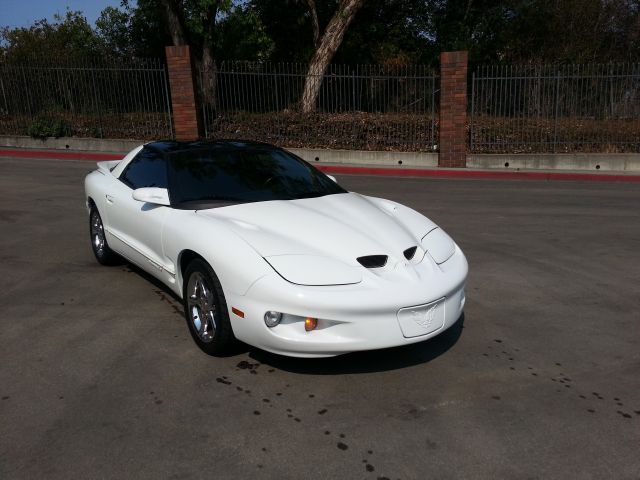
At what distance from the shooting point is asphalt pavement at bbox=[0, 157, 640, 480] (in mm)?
2936

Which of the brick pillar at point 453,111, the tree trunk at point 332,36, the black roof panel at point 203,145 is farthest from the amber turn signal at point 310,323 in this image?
the tree trunk at point 332,36

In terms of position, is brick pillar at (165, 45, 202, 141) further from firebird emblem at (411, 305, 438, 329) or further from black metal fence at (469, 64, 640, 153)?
firebird emblem at (411, 305, 438, 329)

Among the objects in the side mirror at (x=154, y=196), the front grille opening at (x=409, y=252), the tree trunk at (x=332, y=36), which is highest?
the tree trunk at (x=332, y=36)

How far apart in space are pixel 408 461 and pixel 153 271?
2.73m

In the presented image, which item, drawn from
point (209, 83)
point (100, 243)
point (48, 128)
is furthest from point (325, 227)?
point (48, 128)

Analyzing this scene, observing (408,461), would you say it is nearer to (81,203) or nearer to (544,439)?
(544,439)

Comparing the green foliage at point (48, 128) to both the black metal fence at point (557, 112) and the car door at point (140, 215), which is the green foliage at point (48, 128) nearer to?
the black metal fence at point (557, 112)

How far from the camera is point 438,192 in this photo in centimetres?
1180

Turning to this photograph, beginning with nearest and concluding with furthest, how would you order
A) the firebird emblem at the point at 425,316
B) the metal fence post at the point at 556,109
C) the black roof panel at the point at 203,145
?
the firebird emblem at the point at 425,316 → the black roof panel at the point at 203,145 → the metal fence post at the point at 556,109

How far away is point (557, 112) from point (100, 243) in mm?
13866

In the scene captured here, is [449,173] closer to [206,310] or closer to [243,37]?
[206,310]

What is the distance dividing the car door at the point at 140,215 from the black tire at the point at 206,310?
1.27 ft

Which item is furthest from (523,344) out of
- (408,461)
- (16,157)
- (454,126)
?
(16,157)

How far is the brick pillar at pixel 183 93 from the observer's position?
17.0 metres
